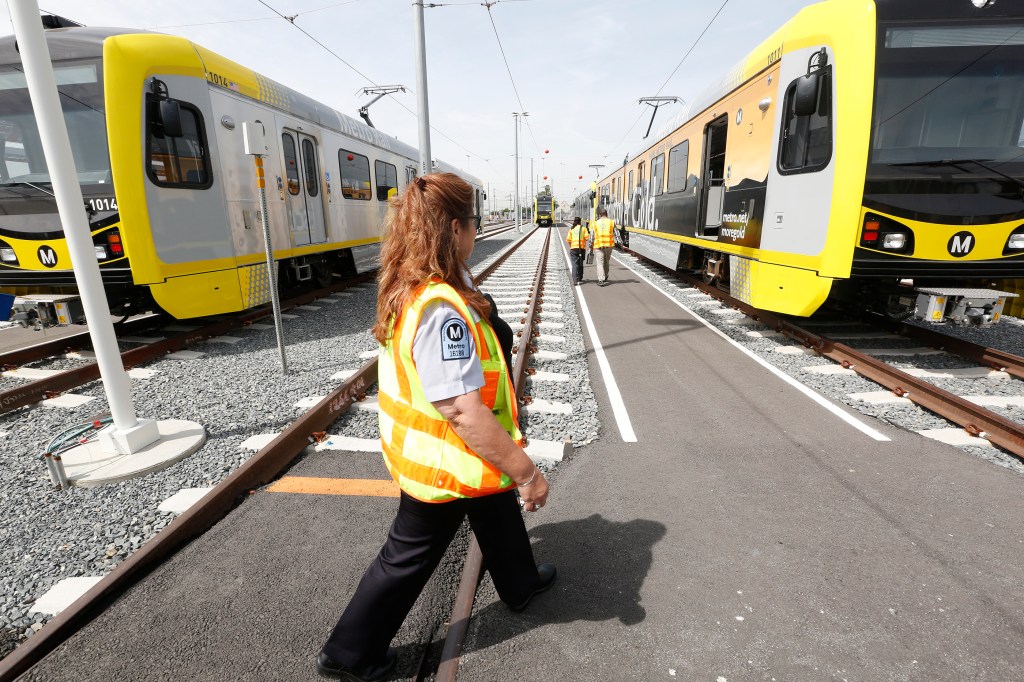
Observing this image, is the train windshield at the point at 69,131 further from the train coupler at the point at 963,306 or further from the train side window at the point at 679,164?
the train side window at the point at 679,164

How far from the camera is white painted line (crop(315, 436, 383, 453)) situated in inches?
152

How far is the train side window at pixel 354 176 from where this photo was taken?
33.7ft

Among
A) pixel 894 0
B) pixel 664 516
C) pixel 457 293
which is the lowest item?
pixel 664 516

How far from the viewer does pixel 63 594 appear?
92.9 inches

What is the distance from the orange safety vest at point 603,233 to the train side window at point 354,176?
517 cm

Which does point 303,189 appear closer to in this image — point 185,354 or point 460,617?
point 185,354

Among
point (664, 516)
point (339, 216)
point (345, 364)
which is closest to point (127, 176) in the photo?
point (345, 364)

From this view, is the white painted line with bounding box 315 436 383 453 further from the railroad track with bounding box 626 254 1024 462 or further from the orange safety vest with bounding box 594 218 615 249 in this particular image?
the orange safety vest with bounding box 594 218 615 249

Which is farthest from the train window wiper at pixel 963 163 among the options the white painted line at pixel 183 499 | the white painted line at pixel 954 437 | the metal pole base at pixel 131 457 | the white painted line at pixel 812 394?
the metal pole base at pixel 131 457

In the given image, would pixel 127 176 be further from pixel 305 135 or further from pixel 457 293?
pixel 457 293

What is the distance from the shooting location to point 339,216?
1019cm

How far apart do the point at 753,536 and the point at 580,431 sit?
1.56 metres

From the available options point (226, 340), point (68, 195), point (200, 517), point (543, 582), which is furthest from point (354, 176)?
point (543, 582)

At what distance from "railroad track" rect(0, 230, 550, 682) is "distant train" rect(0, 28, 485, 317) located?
2912 millimetres
